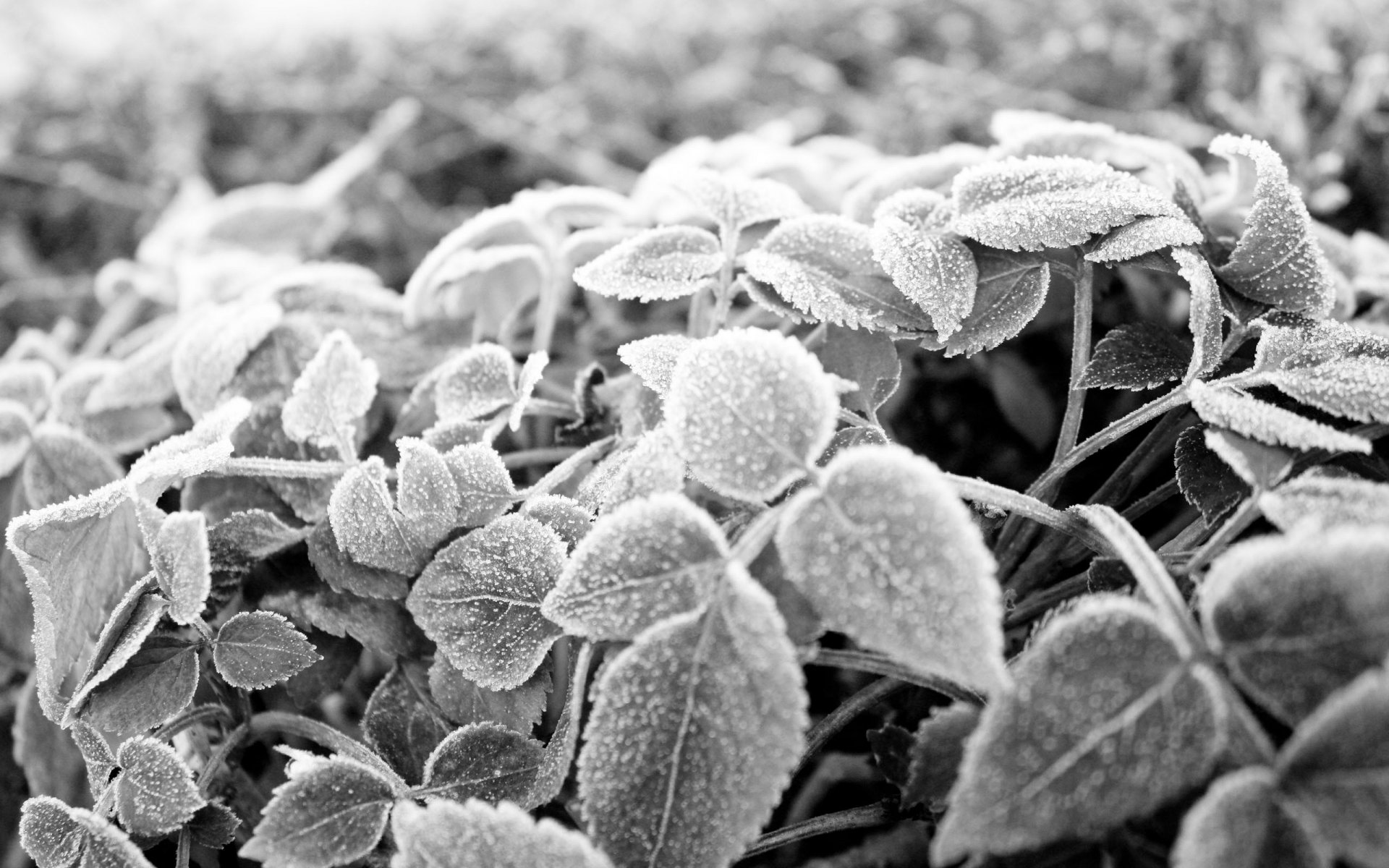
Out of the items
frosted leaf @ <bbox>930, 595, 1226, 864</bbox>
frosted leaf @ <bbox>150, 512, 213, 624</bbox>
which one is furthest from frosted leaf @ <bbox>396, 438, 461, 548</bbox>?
frosted leaf @ <bbox>930, 595, 1226, 864</bbox>

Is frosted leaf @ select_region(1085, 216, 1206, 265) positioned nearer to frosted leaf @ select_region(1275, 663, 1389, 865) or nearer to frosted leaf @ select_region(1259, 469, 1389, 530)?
frosted leaf @ select_region(1259, 469, 1389, 530)

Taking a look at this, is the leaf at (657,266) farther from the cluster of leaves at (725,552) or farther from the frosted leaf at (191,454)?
the frosted leaf at (191,454)

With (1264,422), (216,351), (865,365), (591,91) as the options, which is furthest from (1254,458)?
(591,91)

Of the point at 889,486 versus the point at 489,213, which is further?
the point at 489,213

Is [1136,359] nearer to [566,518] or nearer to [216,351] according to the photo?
[566,518]

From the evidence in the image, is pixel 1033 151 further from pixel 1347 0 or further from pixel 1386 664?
pixel 1347 0

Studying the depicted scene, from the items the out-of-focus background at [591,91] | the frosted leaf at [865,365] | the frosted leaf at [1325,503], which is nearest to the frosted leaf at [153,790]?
the frosted leaf at [865,365]

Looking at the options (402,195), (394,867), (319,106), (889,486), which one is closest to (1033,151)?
(889,486)
